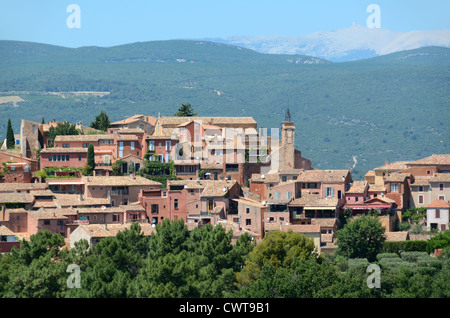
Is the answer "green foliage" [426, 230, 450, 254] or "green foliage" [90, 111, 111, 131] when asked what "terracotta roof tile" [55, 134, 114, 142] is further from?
"green foliage" [426, 230, 450, 254]

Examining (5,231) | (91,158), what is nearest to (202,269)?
(5,231)

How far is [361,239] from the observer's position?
72.2 meters

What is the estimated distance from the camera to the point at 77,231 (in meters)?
70.1

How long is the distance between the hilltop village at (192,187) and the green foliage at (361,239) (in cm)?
156

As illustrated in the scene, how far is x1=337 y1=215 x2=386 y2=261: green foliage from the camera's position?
7225 cm

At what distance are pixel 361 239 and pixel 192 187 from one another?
12.0m

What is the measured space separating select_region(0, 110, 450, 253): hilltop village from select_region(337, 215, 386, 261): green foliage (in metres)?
1.56

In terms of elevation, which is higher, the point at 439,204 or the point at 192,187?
the point at 192,187

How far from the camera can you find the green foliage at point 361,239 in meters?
72.2

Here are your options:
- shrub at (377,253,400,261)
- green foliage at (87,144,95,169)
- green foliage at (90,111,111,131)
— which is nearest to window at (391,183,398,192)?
shrub at (377,253,400,261)

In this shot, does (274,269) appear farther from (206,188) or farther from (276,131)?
(276,131)

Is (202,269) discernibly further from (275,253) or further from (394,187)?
(394,187)

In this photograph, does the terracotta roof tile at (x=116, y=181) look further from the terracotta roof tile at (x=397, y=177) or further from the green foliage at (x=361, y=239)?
the terracotta roof tile at (x=397, y=177)

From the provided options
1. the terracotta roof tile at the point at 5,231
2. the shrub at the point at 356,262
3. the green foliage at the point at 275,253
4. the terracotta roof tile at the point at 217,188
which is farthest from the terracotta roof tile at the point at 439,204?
the terracotta roof tile at the point at 5,231
